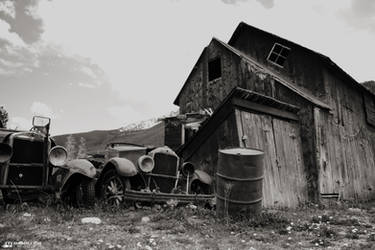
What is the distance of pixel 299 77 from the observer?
11914mm

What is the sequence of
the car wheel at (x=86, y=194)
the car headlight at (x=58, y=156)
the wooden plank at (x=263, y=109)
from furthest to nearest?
the wooden plank at (x=263, y=109), the car headlight at (x=58, y=156), the car wheel at (x=86, y=194)

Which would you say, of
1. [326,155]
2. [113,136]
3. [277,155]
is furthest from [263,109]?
[113,136]

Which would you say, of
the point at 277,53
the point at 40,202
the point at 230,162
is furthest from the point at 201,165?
the point at 277,53

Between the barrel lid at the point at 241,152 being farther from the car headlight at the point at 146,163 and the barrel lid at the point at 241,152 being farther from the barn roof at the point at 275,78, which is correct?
the barn roof at the point at 275,78

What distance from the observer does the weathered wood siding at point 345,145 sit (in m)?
10.1

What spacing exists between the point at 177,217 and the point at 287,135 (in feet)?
16.6

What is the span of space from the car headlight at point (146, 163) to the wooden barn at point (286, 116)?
7.70 feet

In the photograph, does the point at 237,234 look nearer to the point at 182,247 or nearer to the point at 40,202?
the point at 182,247

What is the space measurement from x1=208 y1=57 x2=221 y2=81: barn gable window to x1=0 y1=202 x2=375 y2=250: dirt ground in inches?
325

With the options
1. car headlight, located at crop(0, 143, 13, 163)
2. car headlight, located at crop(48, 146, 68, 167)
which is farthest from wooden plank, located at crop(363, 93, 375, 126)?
car headlight, located at crop(0, 143, 13, 163)

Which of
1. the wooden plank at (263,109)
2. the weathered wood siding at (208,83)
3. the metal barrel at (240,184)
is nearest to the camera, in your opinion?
the metal barrel at (240,184)

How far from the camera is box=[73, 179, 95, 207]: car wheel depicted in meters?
6.38

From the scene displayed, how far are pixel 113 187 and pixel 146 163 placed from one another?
3.03ft

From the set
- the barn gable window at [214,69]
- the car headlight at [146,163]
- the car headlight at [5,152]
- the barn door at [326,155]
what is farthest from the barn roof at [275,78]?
the car headlight at [5,152]
